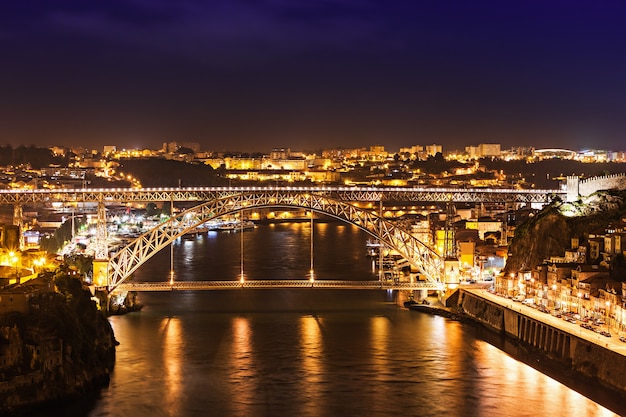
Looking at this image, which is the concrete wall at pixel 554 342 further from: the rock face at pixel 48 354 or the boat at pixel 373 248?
the boat at pixel 373 248

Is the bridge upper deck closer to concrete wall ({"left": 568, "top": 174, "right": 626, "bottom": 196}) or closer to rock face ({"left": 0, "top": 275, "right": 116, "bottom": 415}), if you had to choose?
concrete wall ({"left": 568, "top": 174, "right": 626, "bottom": 196})

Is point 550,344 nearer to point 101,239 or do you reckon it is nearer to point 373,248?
point 101,239

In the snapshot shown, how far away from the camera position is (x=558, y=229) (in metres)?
21.1

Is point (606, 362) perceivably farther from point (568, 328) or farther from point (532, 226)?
point (532, 226)

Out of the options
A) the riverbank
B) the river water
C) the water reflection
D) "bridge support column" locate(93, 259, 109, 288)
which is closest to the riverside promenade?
the riverbank

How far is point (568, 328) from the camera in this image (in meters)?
16.2

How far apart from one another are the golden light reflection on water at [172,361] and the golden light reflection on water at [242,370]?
806 mm

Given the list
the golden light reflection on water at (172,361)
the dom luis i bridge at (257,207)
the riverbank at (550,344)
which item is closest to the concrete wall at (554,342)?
the riverbank at (550,344)

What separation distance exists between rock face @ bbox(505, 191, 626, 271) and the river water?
2.40 metres

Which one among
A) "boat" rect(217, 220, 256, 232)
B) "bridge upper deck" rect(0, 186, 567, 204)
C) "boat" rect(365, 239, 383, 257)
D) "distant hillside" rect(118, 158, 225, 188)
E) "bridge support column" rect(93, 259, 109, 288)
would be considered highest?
"distant hillside" rect(118, 158, 225, 188)

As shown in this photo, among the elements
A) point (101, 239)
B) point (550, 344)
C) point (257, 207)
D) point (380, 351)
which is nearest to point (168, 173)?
point (101, 239)

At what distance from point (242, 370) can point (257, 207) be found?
7261 millimetres

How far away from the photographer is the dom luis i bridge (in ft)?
69.6

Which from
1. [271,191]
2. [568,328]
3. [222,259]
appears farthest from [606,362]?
[222,259]
